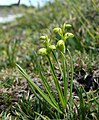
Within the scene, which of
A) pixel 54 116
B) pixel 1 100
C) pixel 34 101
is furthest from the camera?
pixel 1 100

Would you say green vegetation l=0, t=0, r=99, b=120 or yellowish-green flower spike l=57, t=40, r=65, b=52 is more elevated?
yellowish-green flower spike l=57, t=40, r=65, b=52

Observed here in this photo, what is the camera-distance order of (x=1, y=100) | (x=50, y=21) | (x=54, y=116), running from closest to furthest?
(x=54, y=116) → (x=1, y=100) → (x=50, y=21)

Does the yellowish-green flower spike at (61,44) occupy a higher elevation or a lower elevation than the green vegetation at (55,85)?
higher

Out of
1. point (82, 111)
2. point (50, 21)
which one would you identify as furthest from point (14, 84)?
point (50, 21)

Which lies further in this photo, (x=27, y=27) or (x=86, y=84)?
(x=27, y=27)

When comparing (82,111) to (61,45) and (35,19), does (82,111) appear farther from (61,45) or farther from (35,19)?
(35,19)

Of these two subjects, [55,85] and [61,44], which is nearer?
[61,44]

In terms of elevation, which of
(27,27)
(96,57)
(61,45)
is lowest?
(27,27)

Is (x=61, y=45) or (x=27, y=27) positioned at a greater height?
(x=61, y=45)

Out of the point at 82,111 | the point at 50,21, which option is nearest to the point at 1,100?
the point at 82,111

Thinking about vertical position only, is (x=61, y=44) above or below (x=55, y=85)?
above
